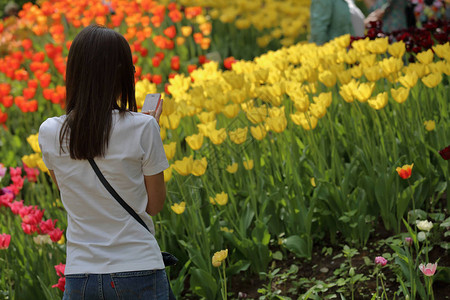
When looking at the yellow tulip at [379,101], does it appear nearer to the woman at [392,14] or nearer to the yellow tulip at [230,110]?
the yellow tulip at [230,110]

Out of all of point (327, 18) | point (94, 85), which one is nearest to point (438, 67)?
point (94, 85)

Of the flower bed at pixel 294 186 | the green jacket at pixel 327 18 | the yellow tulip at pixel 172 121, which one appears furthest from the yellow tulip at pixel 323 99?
the green jacket at pixel 327 18

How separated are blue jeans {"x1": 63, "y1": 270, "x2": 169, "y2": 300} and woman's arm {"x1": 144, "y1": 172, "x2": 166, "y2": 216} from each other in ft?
0.64

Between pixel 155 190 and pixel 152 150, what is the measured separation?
0.45 feet

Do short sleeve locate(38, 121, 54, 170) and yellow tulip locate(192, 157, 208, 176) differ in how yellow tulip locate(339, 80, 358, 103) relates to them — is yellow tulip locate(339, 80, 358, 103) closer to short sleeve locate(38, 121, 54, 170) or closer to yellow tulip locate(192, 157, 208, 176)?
yellow tulip locate(192, 157, 208, 176)

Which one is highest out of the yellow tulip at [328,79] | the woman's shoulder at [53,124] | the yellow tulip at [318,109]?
the woman's shoulder at [53,124]

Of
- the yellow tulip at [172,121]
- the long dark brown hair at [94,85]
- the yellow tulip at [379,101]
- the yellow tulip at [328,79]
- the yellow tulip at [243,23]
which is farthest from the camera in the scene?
the yellow tulip at [243,23]

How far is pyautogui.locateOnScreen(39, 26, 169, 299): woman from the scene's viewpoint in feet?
6.02

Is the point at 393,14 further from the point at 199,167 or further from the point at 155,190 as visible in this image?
the point at 155,190

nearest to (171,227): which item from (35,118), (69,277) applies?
(69,277)

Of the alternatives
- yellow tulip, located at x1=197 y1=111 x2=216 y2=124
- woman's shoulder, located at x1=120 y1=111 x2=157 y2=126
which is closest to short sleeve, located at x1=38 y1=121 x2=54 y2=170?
woman's shoulder, located at x1=120 y1=111 x2=157 y2=126

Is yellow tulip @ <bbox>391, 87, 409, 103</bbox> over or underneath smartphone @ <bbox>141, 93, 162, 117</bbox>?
underneath

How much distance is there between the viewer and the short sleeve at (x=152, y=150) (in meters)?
1.84

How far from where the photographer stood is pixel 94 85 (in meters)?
1.84
